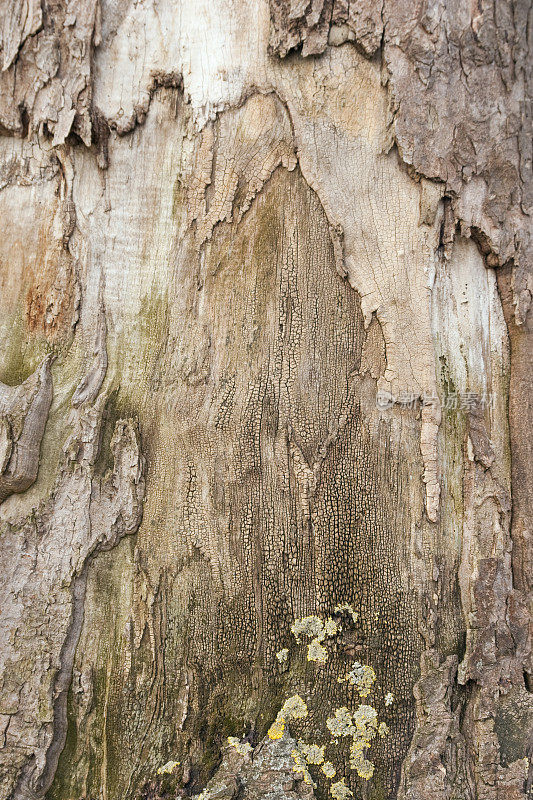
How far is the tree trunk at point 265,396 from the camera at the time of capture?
1.80m

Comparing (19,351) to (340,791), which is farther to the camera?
(19,351)

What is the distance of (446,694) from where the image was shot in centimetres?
179

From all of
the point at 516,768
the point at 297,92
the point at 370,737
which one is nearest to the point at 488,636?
the point at 516,768

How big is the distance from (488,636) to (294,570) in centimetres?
66

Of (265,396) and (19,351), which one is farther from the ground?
(19,351)

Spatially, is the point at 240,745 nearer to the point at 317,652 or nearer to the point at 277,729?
the point at 277,729

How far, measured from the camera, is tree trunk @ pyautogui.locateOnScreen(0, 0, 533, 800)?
180cm

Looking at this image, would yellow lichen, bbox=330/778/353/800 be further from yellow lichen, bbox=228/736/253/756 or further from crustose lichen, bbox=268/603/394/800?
yellow lichen, bbox=228/736/253/756

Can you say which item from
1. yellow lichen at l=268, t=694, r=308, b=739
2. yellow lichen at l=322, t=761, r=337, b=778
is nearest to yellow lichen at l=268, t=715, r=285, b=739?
yellow lichen at l=268, t=694, r=308, b=739

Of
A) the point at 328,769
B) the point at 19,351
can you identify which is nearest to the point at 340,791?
the point at 328,769

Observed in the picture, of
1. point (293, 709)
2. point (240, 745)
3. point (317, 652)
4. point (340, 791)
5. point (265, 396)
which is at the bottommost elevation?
point (340, 791)

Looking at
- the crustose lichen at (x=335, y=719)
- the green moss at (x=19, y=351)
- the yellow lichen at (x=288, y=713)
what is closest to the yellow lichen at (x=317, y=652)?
the crustose lichen at (x=335, y=719)

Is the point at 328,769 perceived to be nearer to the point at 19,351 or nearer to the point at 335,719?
the point at 335,719

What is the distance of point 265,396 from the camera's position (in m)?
1.94
